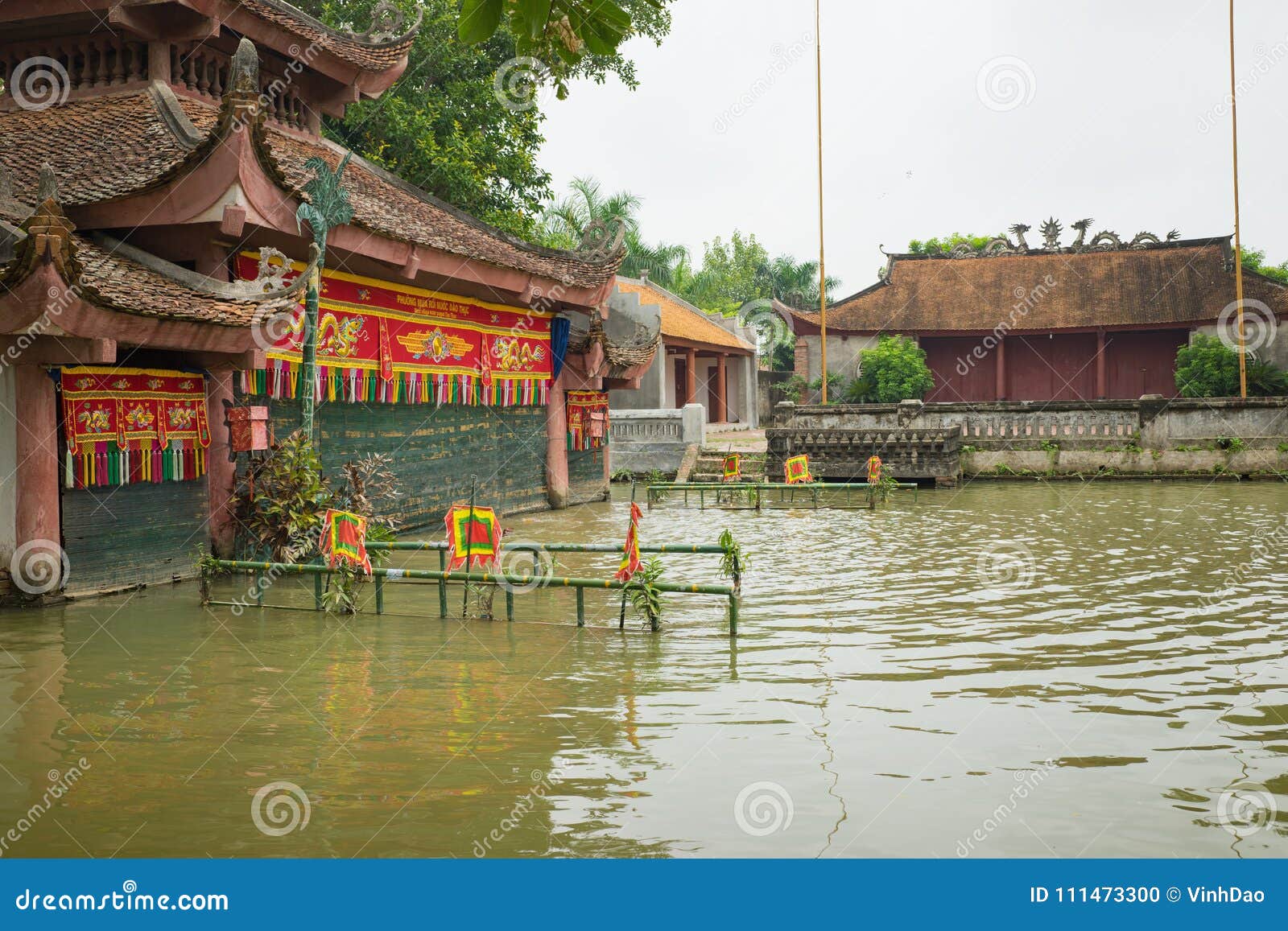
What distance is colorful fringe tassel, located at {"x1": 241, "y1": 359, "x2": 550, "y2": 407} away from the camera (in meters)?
12.6

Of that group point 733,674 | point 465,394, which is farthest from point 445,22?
point 733,674

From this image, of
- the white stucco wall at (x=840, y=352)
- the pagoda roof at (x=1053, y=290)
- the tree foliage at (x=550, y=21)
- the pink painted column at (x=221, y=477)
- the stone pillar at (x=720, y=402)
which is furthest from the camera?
the stone pillar at (x=720, y=402)

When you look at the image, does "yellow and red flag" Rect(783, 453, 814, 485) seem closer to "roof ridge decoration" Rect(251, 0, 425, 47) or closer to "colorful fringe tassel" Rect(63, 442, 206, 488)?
"roof ridge decoration" Rect(251, 0, 425, 47)

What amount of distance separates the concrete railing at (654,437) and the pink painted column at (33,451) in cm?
1835

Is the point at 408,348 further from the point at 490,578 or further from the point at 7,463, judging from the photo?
the point at 490,578

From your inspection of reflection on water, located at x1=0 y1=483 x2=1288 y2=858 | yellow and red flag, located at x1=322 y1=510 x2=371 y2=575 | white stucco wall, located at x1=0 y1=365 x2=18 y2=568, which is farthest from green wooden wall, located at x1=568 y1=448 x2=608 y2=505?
white stucco wall, located at x1=0 y1=365 x2=18 y2=568

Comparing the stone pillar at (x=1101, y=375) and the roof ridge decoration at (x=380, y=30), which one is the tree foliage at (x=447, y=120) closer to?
the roof ridge decoration at (x=380, y=30)

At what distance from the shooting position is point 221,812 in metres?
5.04

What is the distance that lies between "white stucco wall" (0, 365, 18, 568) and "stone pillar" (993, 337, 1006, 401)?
32682mm

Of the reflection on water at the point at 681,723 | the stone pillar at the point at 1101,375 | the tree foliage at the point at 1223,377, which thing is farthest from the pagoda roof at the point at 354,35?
the stone pillar at the point at 1101,375

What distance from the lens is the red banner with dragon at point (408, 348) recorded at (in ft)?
42.5

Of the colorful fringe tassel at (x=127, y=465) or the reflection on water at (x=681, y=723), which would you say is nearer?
the reflection on water at (x=681, y=723)

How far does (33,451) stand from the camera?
32.7 feet

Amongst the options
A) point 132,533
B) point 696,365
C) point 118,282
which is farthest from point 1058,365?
point 118,282
